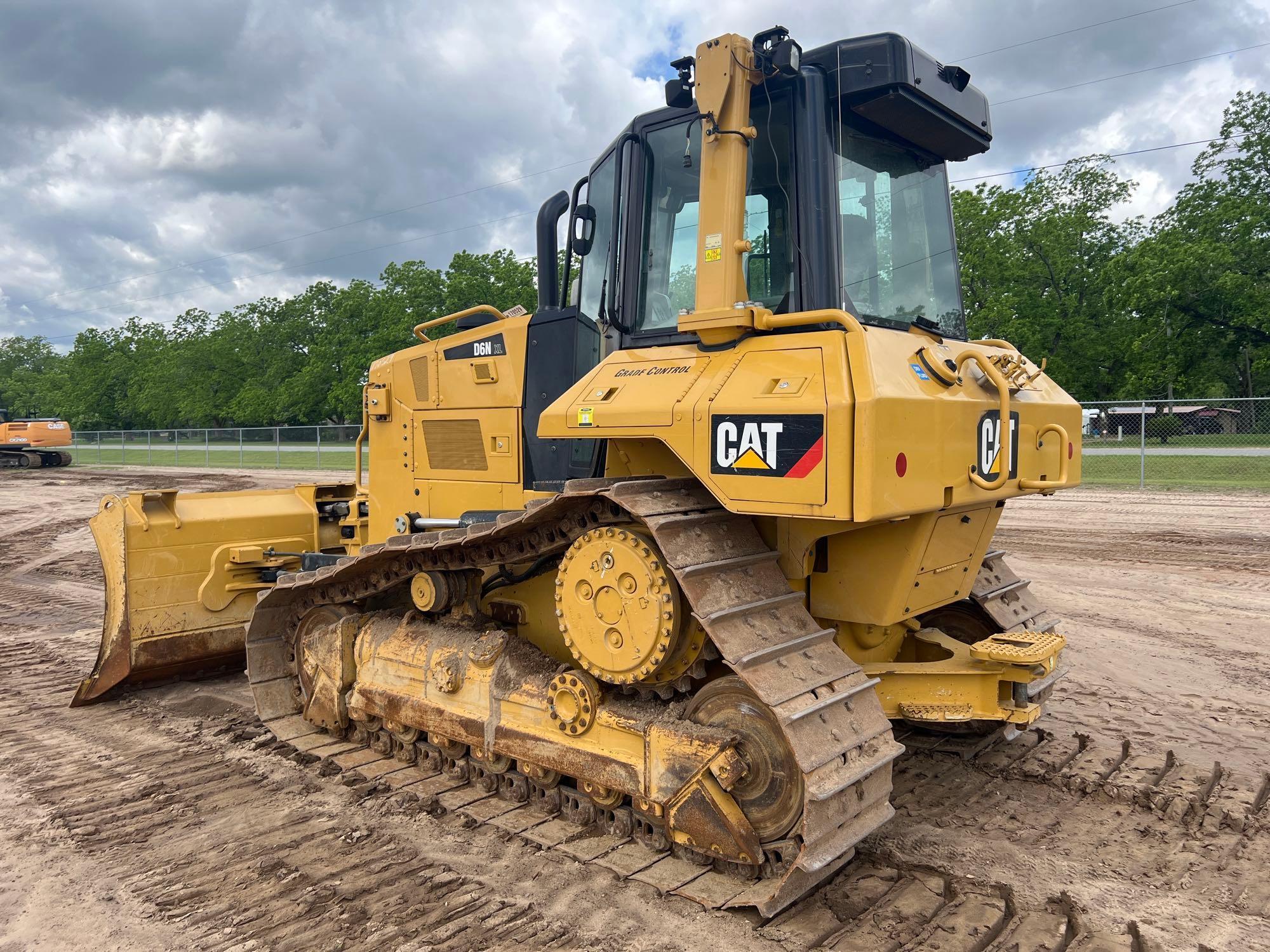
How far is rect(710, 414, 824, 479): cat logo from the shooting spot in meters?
3.19

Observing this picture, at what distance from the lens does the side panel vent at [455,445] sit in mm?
5250

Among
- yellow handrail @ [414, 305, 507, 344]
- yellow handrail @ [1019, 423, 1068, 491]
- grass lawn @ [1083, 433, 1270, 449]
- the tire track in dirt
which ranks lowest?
the tire track in dirt

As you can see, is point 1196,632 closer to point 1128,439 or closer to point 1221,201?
point 1128,439

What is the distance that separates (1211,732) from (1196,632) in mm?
2646

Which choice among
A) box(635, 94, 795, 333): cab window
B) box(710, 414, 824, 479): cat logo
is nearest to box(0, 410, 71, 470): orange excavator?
box(635, 94, 795, 333): cab window

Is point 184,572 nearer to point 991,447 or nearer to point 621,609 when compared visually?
point 621,609

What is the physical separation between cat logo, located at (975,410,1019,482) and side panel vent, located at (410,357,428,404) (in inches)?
132

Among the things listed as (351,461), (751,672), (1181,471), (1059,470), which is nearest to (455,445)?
(751,672)

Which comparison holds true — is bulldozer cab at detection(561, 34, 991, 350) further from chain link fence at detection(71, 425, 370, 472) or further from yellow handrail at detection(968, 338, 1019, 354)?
chain link fence at detection(71, 425, 370, 472)

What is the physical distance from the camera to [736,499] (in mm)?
3416

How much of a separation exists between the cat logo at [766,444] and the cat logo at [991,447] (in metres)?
0.92

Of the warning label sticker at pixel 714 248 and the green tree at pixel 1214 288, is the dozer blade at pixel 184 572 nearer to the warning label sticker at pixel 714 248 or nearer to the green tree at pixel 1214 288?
the warning label sticker at pixel 714 248

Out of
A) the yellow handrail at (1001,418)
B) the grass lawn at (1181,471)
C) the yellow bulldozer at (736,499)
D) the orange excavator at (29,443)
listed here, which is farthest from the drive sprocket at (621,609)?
the orange excavator at (29,443)

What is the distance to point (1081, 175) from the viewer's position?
3472cm
